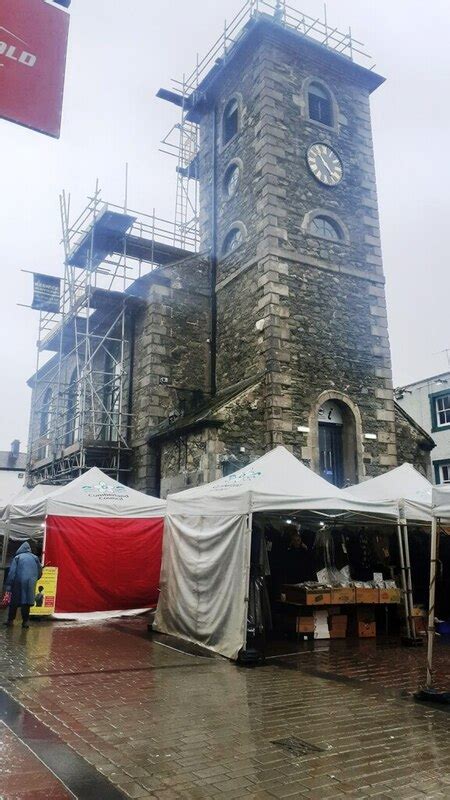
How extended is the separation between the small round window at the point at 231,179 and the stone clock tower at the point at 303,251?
3.2 inches

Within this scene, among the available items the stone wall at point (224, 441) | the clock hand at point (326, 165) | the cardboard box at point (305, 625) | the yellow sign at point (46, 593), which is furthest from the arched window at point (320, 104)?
the yellow sign at point (46, 593)

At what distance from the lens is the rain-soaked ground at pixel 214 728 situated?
12.9 ft

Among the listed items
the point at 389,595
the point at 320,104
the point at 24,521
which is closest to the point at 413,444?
the point at 389,595

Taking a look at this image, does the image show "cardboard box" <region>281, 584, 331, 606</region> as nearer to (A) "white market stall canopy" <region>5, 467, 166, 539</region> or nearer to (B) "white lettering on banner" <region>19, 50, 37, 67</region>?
(A) "white market stall canopy" <region>5, 467, 166, 539</region>

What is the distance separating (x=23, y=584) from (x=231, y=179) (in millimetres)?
12910

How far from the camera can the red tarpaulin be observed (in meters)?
11.8

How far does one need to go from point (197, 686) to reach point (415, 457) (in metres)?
11.9

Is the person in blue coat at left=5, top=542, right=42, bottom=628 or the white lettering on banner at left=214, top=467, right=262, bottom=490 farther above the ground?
the white lettering on banner at left=214, top=467, right=262, bottom=490

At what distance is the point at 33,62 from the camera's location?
176 inches

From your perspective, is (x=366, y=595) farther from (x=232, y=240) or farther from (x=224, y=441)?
(x=232, y=240)

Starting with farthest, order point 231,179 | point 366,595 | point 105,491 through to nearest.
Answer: point 231,179
point 105,491
point 366,595

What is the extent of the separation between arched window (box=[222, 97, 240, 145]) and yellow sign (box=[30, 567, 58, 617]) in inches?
538

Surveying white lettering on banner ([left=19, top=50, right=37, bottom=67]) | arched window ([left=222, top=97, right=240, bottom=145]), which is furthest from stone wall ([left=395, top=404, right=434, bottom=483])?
white lettering on banner ([left=19, top=50, right=37, bottom=67])

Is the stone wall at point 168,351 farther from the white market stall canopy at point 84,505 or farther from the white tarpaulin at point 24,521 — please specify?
the white tarpaulin at point 24,521
